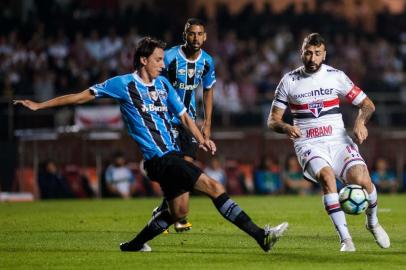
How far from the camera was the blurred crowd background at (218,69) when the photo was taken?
84.1 feet

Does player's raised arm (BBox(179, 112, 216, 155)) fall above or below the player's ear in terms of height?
below

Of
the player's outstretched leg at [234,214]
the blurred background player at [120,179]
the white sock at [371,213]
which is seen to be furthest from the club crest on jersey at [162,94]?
the blurred background player at [120,179]

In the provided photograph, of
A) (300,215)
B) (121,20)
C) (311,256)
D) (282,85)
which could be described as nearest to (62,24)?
(121,20)

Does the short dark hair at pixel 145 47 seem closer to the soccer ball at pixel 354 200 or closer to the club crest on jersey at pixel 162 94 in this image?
the club crest on jersey at pixel 162 94

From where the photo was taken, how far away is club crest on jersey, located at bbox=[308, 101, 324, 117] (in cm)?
1220

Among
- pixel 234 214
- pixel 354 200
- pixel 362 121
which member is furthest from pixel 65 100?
pixel 362 121

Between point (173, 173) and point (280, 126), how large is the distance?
1.91m

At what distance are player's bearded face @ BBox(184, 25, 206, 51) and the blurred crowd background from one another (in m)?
11.5

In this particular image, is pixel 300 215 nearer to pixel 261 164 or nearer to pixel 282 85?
pixel 282 85

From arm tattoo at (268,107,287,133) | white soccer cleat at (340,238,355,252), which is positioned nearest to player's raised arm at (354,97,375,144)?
arm tattoo at (268,107,287,133)

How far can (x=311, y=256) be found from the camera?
10.9m

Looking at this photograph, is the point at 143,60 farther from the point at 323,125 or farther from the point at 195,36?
the point at 195,36

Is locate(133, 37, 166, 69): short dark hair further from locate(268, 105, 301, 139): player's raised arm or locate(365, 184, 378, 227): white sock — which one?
locate(365, 184, 378, 227): white sock

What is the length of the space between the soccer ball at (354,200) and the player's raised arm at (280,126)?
0.86m
